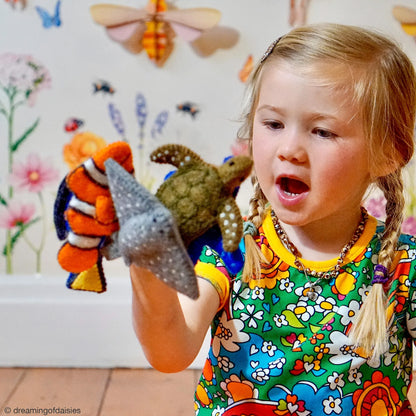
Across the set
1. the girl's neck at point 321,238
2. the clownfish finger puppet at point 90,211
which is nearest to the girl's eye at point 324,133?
the girl's neck at point 321,238

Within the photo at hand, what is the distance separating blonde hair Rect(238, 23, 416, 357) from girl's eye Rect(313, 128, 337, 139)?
0.05 metres

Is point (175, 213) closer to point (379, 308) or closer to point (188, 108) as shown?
point (379, 308)

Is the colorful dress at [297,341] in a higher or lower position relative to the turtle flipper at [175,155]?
lower

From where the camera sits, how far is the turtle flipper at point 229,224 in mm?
413

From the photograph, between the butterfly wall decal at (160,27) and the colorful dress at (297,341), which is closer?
the colorful dress at (297,341)

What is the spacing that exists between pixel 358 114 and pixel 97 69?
82cm

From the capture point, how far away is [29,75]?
4.36 feet

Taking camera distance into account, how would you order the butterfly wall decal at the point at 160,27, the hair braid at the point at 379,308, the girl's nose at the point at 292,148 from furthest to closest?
the butterfly wall decal at the point at 160,27 → the hair braid at the point at 379,308 → the girl's nose at the point at 292,148

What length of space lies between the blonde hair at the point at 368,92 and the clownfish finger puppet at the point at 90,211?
0.31m

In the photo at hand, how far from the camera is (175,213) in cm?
42

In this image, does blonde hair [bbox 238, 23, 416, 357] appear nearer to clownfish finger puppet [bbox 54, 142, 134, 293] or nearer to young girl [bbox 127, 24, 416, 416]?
young girl [bbox 127, 24, 416, 416]

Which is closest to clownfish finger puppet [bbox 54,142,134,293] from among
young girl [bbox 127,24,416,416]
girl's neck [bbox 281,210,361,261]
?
young girl [bbox 127,24,416,416]

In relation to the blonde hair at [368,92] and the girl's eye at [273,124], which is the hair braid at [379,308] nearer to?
the blonde hair at [368,92]

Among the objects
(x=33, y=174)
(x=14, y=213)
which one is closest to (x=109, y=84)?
(x=33, y=174)
